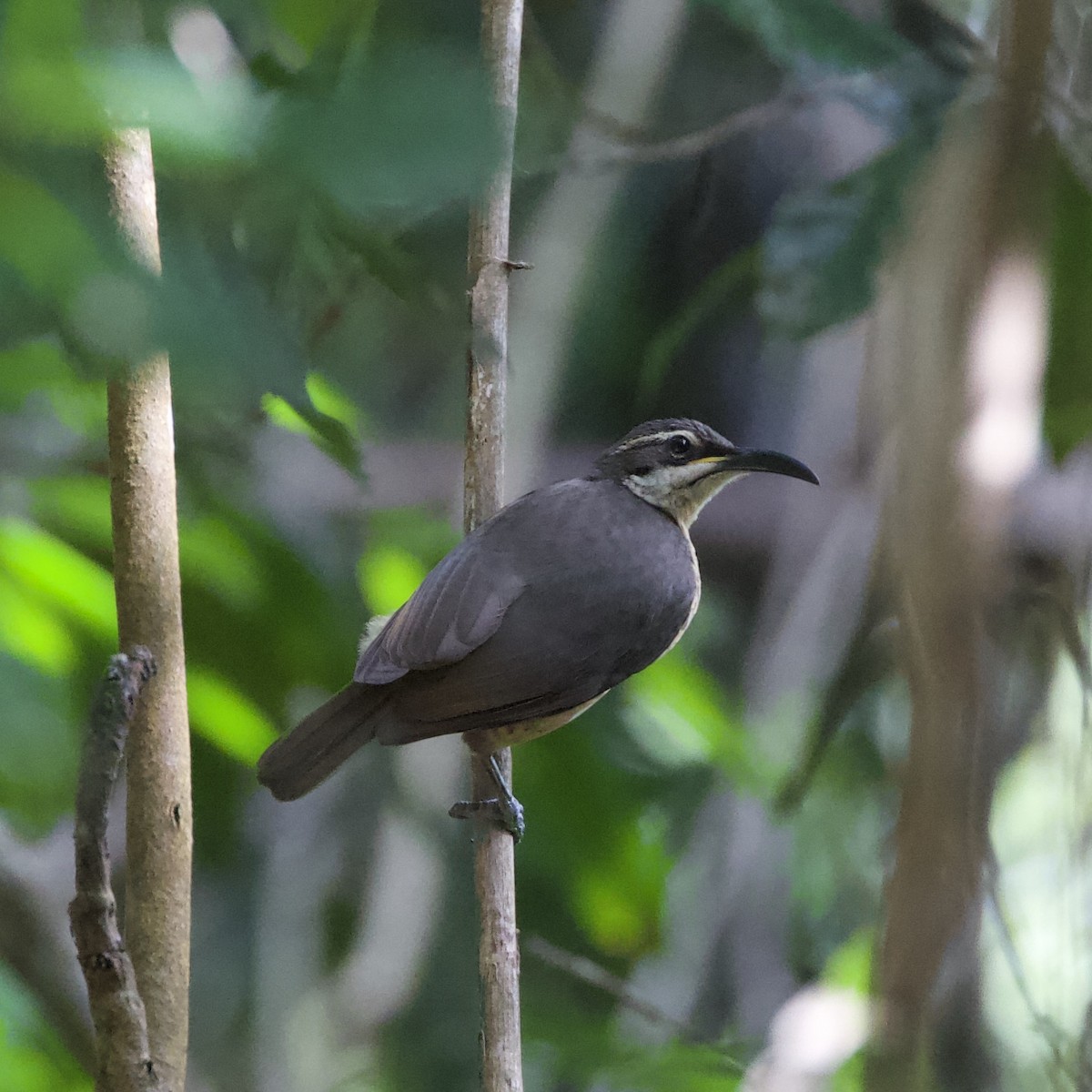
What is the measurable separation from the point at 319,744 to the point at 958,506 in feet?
2.95

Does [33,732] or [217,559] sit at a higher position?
[217,559]

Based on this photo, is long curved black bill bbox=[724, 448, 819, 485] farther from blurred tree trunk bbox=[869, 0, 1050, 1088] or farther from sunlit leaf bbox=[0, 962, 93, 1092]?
sunlit leaf bbox=[0, 962, 93, 1092]

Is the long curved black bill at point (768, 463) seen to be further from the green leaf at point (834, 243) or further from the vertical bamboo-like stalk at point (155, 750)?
the vertical bamboo-like stalk at point (155, 750)

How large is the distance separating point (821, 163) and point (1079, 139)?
53 cm

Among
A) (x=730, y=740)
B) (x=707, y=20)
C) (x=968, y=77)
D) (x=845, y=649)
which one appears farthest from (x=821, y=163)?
(x=730, y=740)

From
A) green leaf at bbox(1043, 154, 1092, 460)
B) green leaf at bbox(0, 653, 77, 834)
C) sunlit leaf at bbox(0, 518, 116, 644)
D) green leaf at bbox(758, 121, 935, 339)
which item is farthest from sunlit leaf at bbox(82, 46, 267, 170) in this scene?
green leaf at bbox(1043, 154, 1092, 460)

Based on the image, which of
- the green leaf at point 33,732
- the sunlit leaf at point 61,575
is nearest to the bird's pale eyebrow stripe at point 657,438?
the sunlit leaf at point 61,575

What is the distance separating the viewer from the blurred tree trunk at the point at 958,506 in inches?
59.3

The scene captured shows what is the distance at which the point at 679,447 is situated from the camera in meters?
1.36

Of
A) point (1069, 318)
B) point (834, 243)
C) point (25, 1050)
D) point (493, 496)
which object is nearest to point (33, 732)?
point (25, 1050)

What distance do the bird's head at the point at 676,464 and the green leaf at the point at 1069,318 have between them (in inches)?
16.9

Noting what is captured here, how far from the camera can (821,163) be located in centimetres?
199

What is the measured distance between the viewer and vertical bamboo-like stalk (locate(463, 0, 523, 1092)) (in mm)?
950

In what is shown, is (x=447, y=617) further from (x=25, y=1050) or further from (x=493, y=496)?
(x=25, y=1050)
